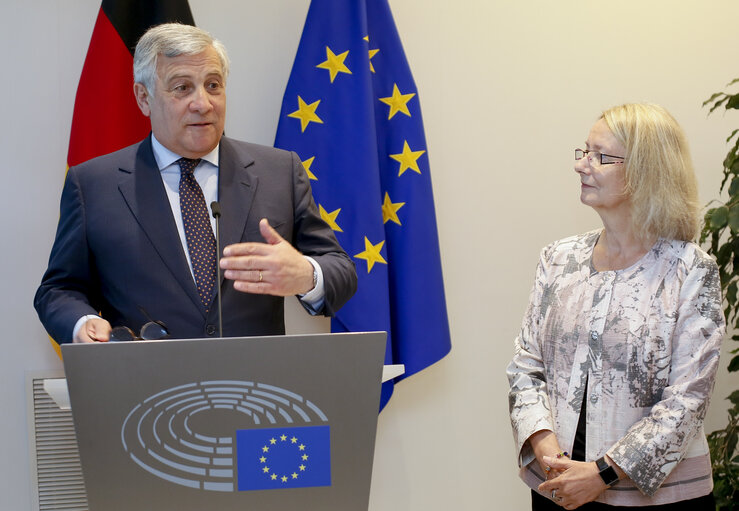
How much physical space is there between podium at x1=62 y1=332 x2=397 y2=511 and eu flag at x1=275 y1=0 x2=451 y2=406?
1.58m

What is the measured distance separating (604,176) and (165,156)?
3.93ft

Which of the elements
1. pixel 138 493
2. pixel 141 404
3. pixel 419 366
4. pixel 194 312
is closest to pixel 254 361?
pixel 141 404

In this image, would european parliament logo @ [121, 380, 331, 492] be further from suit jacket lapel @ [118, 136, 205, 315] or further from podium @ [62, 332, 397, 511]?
suit jacket lapel @ [118, 136, 205, 315]

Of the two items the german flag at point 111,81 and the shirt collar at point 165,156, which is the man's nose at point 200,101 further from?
the german flag at point 111,81

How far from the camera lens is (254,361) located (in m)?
1.31

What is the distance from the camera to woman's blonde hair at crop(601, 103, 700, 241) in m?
2.06

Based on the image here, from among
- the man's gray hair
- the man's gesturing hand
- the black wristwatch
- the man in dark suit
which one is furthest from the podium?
the man's gray hair

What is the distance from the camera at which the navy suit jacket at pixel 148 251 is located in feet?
6.11

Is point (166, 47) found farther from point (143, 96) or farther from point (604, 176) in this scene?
point (604, 176)

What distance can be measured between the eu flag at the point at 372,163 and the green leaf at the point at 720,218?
3.41ft

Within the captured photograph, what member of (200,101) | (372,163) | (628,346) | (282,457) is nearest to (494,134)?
(372,163)

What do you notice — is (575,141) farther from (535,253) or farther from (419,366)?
(419,366)

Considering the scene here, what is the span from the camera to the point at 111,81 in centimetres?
277

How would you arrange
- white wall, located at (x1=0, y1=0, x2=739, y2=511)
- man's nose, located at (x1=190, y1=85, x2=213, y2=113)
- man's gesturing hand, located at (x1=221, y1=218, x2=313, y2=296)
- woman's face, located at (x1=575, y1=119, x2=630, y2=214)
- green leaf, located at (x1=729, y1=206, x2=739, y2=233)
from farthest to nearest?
white wall, located at (x1=0, y1=0, x2=739, y2=511), green leaf, located at (x1=729, y1=206, x2=739, y2=233), woman's face, located at (x1=575, y1=119, x2=630, y2=214), man's nose, located at (x1=190, y1=85, x2=213, y2=113), man's gesturing hand, located at (x1=221, y1=218, x2=313, y2=296)
